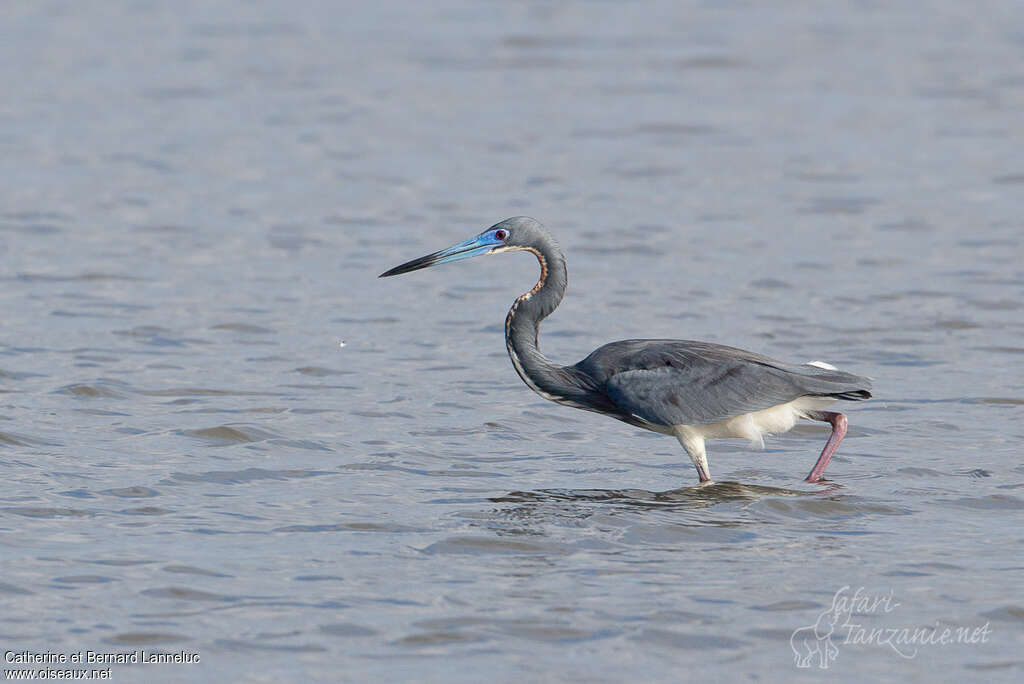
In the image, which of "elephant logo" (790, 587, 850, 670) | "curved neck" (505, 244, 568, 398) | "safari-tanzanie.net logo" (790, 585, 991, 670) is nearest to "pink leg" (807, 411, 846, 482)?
"curved neck" (505, 244, 568, 398)

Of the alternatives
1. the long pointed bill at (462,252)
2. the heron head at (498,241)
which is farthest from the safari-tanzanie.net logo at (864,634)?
the long pointed bill at (462,252)

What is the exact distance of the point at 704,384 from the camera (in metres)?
9.89

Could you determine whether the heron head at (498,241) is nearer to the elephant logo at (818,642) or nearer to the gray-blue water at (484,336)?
the gray-blue water at (484,336)

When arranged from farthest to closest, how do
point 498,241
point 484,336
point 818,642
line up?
point 484,336 < point 498,241 < point 818,642

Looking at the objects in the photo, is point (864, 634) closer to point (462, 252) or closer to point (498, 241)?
point (498, 241)

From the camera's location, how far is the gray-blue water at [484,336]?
7551 mm

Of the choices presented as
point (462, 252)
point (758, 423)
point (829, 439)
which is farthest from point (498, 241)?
point (829, 439)

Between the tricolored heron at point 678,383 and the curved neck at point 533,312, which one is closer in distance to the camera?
the tricolored heron at point 678,383

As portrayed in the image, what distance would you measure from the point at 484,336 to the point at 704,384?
3.96m

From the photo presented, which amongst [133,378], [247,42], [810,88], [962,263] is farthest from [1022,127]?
[133,378]

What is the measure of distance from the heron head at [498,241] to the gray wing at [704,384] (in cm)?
95

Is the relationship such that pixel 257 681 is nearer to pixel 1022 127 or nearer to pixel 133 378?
pixel 133 378

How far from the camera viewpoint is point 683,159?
2017 centimetres

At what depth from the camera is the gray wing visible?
9.79 meters
